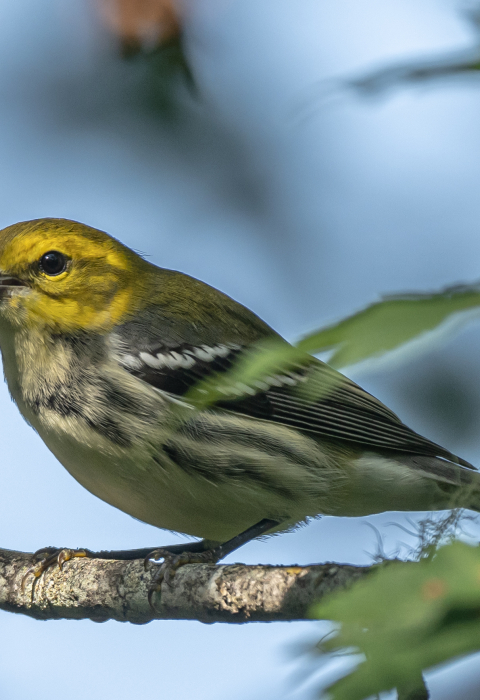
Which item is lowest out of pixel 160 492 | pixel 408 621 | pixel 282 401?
pixel 408 621

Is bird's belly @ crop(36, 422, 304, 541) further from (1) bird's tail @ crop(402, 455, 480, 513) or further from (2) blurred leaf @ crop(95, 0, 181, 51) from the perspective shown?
(2) blurred leaf @ crop(95, 0, 181, 51)

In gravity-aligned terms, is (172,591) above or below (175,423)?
below

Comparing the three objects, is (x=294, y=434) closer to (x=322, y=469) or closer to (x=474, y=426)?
(x=322, y=469)

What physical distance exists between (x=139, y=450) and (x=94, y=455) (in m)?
0.23

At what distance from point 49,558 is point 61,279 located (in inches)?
60.7

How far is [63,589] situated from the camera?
370cm

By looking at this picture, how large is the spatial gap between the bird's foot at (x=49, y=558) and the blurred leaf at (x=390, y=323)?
328 cm

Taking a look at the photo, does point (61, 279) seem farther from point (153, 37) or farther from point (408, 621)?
point (408, 621)

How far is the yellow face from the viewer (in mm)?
4164

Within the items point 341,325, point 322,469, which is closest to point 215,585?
point 322,469

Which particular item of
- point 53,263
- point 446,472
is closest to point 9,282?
point 53,263

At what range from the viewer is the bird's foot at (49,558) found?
389 cm

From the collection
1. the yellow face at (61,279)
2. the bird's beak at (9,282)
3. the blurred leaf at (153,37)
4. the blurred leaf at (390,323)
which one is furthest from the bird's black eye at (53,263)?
the blurred leaf at (390,323)

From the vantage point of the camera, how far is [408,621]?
793 millimetres
